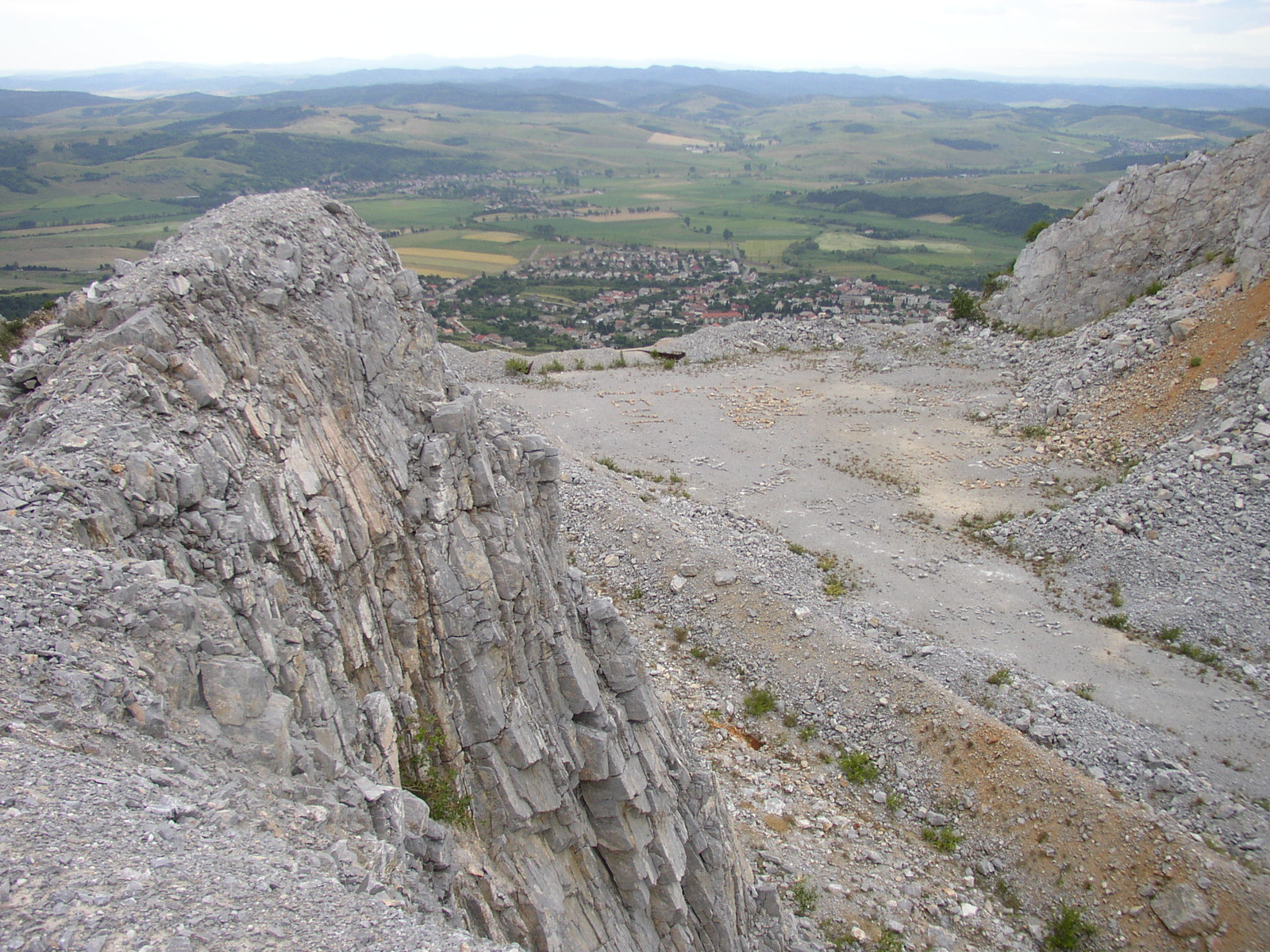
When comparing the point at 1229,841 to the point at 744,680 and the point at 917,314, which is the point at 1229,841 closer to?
the point at 744,680

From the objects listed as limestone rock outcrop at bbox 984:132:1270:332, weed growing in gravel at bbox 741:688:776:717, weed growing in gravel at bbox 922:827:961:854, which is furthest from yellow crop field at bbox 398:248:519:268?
weed growing in gravel at bbox 922:827:961:854

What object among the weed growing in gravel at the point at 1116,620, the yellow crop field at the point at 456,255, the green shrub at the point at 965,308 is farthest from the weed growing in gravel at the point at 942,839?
the yellow crop field at the point at 456,255

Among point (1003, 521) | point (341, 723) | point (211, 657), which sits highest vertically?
point (211, 657)

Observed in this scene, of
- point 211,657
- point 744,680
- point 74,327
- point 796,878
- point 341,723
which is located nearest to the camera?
point 211,657

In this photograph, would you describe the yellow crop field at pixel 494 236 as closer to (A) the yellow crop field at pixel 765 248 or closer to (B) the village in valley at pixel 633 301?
(B) the village in valley at pixel 633 301

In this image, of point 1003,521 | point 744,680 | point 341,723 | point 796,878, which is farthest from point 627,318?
point 341,723

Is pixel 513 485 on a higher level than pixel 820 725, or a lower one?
higher

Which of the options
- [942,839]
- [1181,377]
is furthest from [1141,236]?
[942,839]

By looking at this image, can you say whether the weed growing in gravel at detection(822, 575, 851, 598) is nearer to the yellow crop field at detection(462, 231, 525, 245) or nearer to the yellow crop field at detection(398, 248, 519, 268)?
the yellow crop field at detection(398, 248, 519, 268)

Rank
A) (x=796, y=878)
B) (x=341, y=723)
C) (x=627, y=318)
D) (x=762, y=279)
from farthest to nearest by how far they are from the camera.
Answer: (x=762, y=279)
(x=627, y=318)
(x=796, y=878)
(x=341, y=723)
